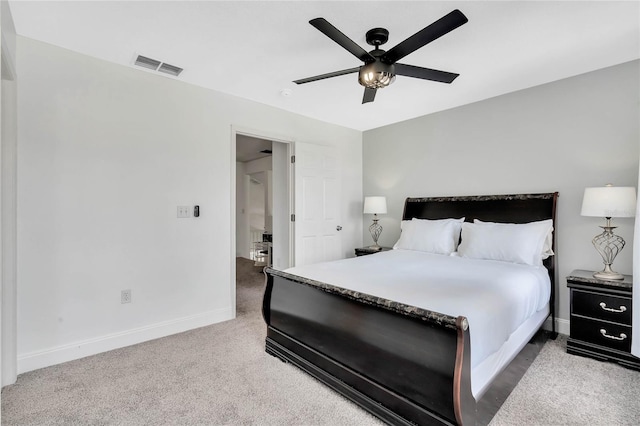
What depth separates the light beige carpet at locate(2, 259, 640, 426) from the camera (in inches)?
70.6

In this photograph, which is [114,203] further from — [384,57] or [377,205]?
[377,205]

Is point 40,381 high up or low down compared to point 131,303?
down

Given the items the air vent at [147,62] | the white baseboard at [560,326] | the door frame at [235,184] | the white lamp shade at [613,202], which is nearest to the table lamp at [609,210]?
the white lamp shade at [613,202]

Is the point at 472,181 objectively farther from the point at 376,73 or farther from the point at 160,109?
the point at 160,109

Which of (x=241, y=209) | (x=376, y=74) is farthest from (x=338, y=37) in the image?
(x=241, y=209)

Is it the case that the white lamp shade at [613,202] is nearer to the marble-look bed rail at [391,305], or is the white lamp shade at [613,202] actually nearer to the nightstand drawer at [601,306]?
the nightstand drawer at [601,306]

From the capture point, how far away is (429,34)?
1.78 metres

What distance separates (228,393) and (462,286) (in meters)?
1.69

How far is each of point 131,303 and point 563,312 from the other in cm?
409

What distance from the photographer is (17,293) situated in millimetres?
2281

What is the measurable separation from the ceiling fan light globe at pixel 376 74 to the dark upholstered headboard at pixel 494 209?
81.5 inches

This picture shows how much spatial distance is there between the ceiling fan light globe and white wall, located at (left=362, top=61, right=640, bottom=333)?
2.00m

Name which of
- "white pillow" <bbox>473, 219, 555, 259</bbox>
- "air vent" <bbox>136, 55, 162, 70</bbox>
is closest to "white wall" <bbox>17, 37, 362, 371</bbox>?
"air vent" <bbox>136, 55, 162, 70</bbox>

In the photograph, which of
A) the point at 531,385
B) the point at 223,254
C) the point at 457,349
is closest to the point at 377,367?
the point at 457,349
